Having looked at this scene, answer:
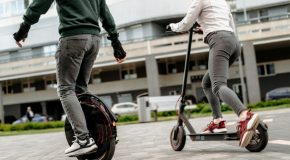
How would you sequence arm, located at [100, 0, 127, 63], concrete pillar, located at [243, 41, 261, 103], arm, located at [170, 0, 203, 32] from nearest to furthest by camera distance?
arm, located at [100, 0, 127, 63] → arm, located at [170, 0, 203, 32] → concrete pillar, located at [243, 41, 261, 103]

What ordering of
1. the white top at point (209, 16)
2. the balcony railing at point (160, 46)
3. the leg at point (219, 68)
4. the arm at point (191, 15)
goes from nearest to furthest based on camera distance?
the leg at point (219, 68)
the white top at point (209, 16)
the arm at point (191, 15)
the balcony railing at point (160, 46)

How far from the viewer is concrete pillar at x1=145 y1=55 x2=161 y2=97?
131 ft

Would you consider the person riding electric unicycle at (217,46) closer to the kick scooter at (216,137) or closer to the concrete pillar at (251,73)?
the kick scooter at (216,137)

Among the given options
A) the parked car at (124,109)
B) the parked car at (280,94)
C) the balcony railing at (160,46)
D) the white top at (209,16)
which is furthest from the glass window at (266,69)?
the white top at (209,16)

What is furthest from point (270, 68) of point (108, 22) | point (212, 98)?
point (108, 22)

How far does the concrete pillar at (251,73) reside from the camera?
37.2 metres

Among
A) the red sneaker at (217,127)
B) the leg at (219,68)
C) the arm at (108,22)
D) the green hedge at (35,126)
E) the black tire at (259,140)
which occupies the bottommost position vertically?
the green hedge at (35,126)

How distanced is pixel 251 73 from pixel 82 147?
34.2 metres

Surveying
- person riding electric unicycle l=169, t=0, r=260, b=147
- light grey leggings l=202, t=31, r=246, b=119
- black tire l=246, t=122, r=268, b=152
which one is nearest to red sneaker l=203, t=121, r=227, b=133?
person riding electric unicycle l=169, t=0, r=260, b=147

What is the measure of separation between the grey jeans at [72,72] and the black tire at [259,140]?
1743 millimetres

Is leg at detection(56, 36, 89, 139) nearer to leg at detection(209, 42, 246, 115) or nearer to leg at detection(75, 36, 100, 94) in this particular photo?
leg at detection(75, 36, 100, 94)

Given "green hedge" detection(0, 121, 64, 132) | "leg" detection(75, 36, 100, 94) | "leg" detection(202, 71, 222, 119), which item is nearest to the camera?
"leg" detection(75, 36, 100, 94)

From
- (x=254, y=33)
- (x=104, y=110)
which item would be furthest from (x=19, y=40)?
(x=254, y=33)

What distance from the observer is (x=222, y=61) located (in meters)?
5.37
